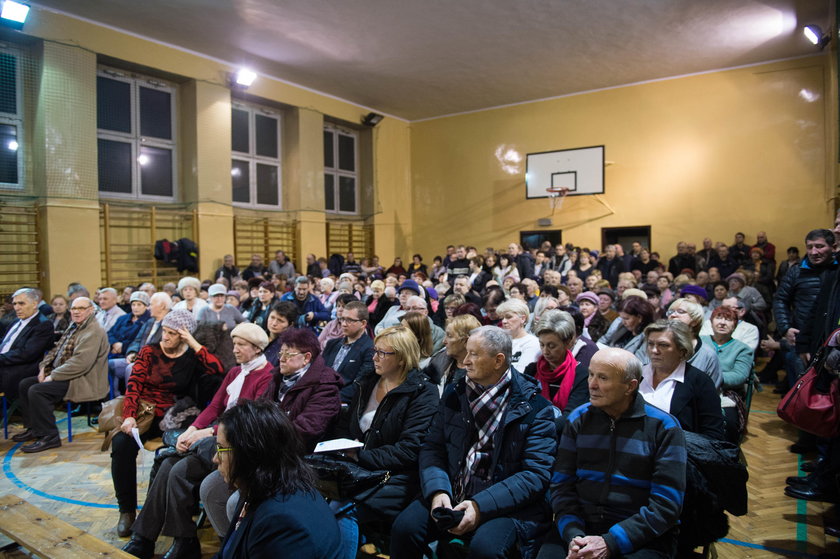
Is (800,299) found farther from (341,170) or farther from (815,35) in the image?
(341,170)

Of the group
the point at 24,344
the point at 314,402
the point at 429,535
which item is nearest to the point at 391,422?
the point at 314,402

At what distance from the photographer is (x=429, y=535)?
7.02 feet

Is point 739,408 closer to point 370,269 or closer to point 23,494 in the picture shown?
point 23,494

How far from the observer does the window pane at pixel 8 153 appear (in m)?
7.96

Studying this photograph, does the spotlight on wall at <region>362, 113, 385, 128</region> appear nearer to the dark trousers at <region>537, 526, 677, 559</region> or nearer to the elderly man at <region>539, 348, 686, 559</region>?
the elderly man at <region>539, 348, 686, 559</region>

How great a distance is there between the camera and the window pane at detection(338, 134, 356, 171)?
1334 cm

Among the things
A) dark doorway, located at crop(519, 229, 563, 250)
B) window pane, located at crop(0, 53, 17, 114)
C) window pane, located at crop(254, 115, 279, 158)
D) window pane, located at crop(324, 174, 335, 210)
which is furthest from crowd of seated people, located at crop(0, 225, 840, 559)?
window pane, located at crop(324, 174, 335, 210)

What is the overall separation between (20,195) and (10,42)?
233cm

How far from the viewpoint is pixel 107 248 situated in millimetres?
8688

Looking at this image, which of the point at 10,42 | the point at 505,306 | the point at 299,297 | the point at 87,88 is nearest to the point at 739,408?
the point at 505,306

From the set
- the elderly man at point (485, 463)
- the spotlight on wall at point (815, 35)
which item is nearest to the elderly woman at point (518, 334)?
the elderly man at point (485, 463)

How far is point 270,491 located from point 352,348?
205 cm

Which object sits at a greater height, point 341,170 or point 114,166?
point 341,170

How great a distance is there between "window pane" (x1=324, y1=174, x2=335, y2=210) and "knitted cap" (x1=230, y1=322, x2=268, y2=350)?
1014cm
